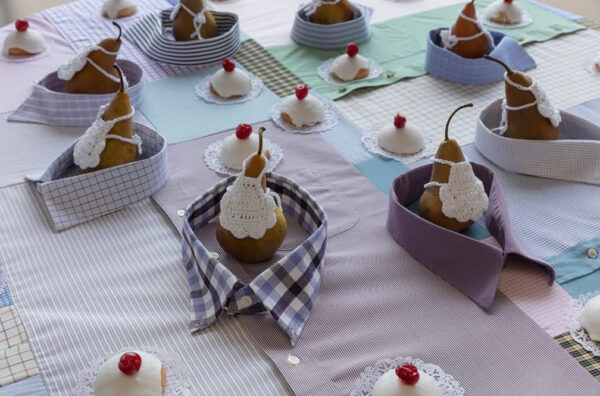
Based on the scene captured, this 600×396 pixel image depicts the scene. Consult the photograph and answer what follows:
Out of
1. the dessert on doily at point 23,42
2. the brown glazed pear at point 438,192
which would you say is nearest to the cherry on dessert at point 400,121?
the brown glazed pear at point 438,192

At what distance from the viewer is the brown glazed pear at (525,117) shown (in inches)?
68.8

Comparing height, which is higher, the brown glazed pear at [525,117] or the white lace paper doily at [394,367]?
the brown glazed pear at [525,117]

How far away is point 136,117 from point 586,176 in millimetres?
1152

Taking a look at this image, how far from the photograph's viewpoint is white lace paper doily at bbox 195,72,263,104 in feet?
6.90

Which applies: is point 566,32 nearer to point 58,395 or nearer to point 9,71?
point 9,71

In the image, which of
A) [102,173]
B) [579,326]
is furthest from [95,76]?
[579,326]

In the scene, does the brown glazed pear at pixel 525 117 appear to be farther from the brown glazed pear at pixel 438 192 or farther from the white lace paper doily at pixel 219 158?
the white lace paper doily at pixel 219 158

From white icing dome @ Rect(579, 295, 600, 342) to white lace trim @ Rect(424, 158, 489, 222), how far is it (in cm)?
28

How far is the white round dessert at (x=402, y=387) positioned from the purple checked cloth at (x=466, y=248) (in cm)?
26

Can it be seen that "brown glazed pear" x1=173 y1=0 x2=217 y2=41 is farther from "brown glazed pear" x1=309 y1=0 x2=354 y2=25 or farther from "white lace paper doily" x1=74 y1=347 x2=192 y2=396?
"white lace paper doily" x1=74 y1=347 x2=192 y2=396

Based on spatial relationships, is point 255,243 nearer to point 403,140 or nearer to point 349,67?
point 403,140

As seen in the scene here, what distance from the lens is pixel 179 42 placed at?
2.26 meters

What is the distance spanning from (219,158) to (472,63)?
79 cm

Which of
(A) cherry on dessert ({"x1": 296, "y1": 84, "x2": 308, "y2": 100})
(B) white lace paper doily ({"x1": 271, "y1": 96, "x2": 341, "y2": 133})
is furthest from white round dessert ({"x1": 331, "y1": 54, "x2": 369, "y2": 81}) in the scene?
(A) cherry on dessert ({"x1": 296, "y1": 84, "x2": 308, "y2": 100})
